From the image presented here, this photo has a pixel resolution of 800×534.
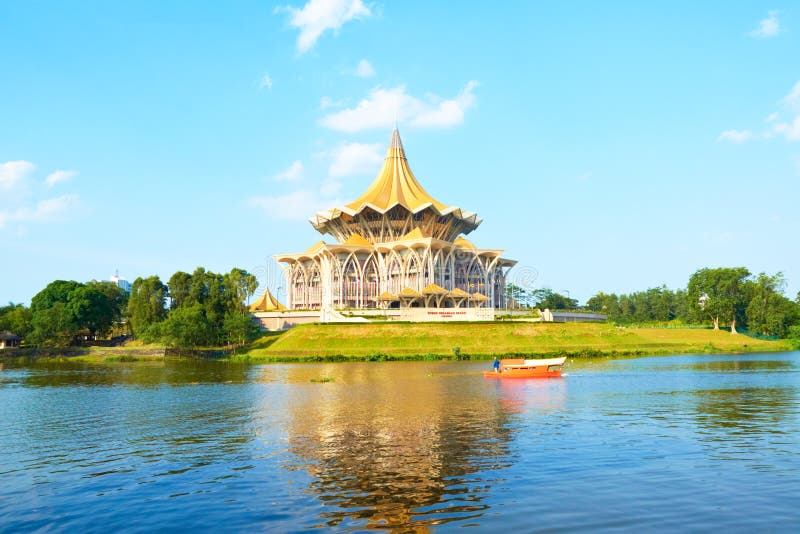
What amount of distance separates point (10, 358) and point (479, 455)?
251ft

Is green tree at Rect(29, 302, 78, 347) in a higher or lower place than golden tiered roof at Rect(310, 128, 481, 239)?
lower

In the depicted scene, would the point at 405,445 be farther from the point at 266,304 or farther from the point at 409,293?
the point at 266,304

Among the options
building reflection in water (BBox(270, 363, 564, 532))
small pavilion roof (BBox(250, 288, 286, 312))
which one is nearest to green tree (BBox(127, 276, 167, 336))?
small pavilion roof (BBox(250, 288, 286, 312))

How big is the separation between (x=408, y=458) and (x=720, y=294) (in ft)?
297

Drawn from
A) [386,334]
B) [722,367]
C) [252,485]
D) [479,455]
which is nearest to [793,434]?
[479,455]

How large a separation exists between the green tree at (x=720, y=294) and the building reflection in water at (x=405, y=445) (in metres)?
68.1

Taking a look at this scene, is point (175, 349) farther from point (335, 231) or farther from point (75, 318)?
point (335, 231)

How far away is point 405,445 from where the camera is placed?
19.8 m

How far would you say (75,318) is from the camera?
82.8 metres

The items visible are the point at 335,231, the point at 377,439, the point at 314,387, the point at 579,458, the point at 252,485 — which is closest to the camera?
the point at 252,485

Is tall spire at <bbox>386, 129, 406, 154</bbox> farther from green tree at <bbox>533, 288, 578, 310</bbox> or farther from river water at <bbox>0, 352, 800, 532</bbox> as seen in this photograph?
river water at <bbox>0, 352, 800, 532</bbox>

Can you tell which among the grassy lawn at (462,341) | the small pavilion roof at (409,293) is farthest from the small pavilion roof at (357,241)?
the grassy lawn at (462,341)

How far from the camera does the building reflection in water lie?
13.5 m

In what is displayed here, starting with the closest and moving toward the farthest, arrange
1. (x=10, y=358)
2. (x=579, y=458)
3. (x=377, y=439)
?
(x=579, y=458) < (x=377, y=439) < (x=10, y=358)
